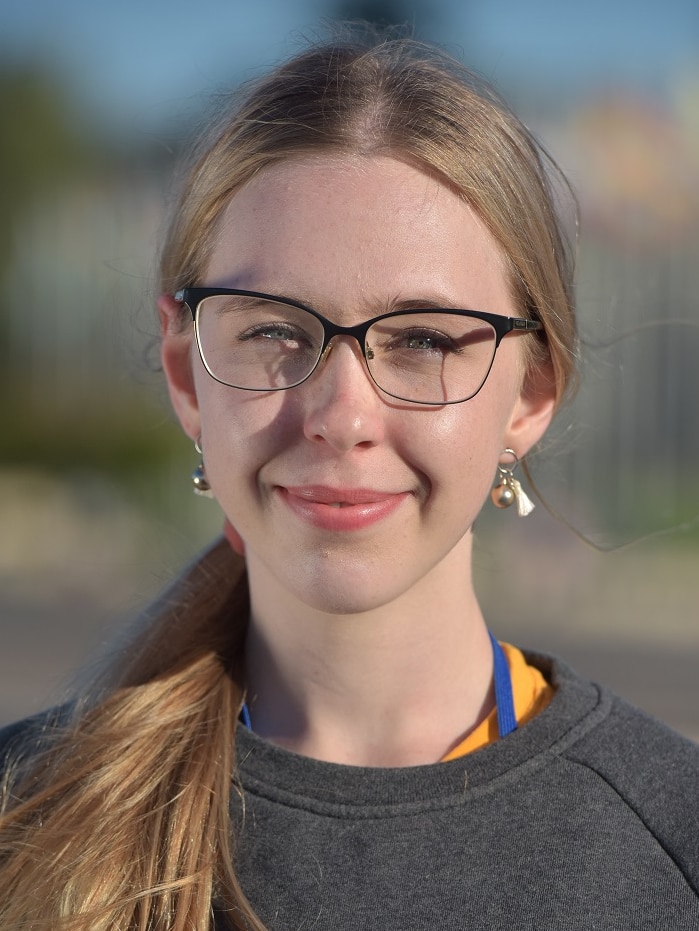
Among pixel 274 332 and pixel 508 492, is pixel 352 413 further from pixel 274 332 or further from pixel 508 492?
pixel 508 492

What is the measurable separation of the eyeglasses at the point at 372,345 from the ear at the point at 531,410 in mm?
163

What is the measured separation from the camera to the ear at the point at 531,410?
5.65ft

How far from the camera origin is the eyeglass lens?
1522mm

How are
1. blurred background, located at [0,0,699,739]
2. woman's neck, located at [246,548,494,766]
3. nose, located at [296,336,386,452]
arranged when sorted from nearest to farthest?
nose, located at [296,336,386,452], woman's neck, located at [246,548,494,766], blurred background, located at [0,0,699,739]

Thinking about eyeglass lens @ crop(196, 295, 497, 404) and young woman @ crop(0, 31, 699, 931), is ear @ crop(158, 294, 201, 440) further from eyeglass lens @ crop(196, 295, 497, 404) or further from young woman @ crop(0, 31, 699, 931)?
eyeglass lens @ crop(196, 295, 497, 404)

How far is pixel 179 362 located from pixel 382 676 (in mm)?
566

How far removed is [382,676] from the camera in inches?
67.4

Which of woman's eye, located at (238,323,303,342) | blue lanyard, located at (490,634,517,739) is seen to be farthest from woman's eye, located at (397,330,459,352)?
blue lanyard, located at (490,634,517,739)

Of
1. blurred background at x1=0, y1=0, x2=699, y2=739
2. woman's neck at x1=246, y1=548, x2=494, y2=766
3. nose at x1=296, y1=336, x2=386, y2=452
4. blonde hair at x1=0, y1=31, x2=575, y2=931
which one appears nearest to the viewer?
nose at x1=296, y1=336, x2=386, y2=452

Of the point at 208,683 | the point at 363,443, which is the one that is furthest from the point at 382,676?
the point at 363,443

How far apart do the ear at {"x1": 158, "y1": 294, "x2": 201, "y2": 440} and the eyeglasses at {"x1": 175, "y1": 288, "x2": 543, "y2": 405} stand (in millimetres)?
176

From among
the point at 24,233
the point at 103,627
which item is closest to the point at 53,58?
the point at 24,233

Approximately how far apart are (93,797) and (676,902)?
32.2 inches

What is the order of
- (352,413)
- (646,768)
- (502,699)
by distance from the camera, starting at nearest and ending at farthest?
(352,413)
(646,768)
(502,699)
